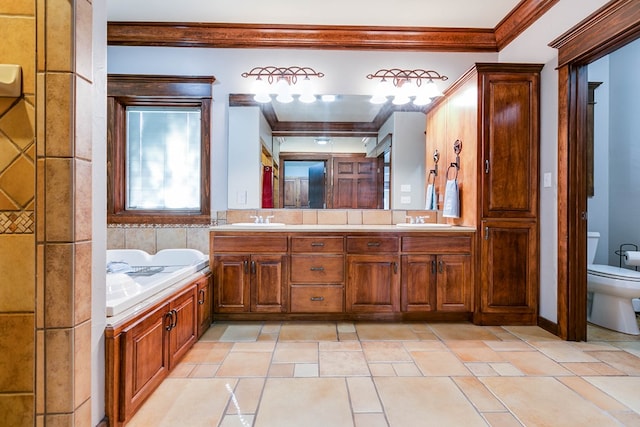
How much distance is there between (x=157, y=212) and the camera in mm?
3318

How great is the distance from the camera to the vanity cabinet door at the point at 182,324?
6.65 feet

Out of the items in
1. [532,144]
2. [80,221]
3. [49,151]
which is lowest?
[80,221]

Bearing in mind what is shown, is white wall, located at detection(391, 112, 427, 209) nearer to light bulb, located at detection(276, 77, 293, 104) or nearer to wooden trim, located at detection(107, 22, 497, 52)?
wooden trim, located at detection(107, 22, 497, 52)

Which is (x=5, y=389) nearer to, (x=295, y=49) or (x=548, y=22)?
(x=295, y=49)

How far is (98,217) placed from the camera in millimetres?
1374

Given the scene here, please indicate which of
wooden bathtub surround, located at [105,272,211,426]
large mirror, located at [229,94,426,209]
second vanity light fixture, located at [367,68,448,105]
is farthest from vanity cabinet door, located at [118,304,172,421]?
second vanity light fixture, located at [367,68,448,105]

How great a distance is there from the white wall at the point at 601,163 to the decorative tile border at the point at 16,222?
4355 mm

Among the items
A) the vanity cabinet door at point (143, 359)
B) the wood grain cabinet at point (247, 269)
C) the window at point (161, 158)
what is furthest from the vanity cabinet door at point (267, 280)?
the vanity cabinet door at point (143, 359)

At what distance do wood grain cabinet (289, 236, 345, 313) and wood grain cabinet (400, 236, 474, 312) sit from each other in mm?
523

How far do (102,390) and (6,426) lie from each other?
0.29m

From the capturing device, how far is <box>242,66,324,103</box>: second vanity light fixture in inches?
128

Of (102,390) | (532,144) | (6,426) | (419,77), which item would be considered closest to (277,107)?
(419,77)

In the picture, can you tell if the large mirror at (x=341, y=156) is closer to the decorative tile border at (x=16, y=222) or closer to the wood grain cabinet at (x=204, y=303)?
the wood grain cabinet at (x=204, y=303)

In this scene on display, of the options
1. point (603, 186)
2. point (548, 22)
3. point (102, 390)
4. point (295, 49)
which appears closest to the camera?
point (102, 390)
